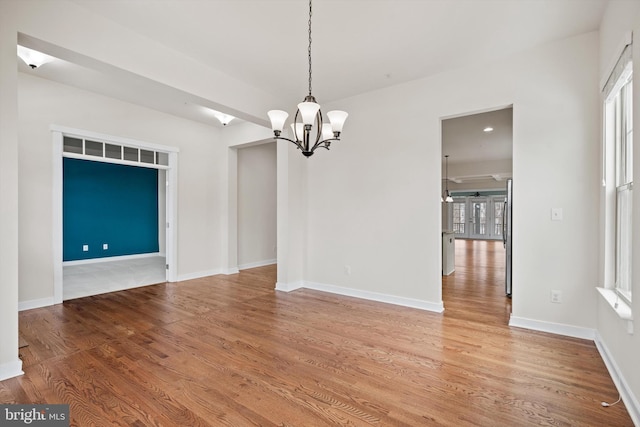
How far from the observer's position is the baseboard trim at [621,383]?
5.95ft

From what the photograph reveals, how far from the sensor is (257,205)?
23.8ft

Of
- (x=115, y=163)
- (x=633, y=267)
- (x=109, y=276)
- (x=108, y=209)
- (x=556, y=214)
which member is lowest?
(x=109, y=276)

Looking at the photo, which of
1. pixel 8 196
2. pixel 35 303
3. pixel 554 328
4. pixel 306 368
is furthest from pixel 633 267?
pixel 35 303

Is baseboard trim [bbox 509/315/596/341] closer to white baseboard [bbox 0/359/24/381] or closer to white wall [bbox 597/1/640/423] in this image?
white wall [bbox 597/1/640/423]

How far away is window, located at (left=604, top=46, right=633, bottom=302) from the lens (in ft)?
7.56

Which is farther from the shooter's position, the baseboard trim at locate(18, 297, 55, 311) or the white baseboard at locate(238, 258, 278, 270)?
the white baseboard at locate(238, 258, 278, 270)

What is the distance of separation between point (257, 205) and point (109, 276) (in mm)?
3268

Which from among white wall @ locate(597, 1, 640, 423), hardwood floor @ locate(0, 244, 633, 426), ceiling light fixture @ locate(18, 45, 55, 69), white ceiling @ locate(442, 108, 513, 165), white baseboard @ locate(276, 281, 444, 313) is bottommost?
hardwood floor @ locate(0, 244, 633, 426)

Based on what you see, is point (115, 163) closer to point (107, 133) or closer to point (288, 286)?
point (107, 133)

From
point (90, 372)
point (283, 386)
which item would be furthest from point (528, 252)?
point (90, 372)

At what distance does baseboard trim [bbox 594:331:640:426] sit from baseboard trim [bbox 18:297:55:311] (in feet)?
19.7

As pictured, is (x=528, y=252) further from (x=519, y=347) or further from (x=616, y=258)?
(x=519, y=347)

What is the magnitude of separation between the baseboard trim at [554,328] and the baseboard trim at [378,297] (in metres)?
0.83

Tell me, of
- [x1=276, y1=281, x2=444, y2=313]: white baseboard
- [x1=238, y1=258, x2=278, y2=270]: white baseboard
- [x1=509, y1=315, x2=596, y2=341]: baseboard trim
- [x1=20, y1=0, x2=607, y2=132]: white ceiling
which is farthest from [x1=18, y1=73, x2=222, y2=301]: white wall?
[x1=509, y1=315, x2=596, y2=341]: baseboard trim
